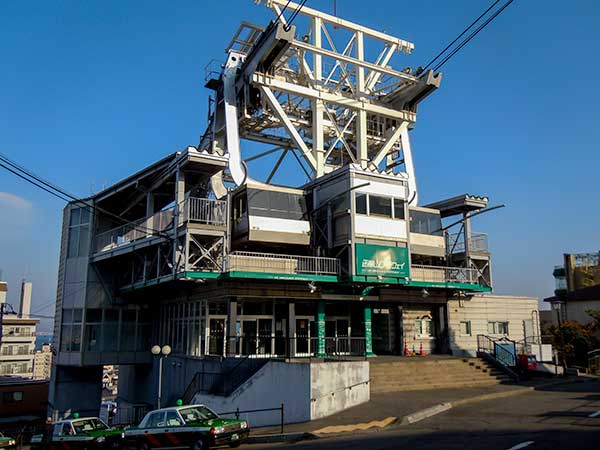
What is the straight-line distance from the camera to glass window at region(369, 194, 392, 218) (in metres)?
27.7

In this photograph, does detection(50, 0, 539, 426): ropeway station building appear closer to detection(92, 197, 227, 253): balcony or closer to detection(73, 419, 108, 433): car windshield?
detection(92, 197, 227, 253): balcony

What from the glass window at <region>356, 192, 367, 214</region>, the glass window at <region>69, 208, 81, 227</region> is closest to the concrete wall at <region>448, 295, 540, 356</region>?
the glass window at <region>356, 192, 367, 214</region>

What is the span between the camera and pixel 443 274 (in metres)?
30.7

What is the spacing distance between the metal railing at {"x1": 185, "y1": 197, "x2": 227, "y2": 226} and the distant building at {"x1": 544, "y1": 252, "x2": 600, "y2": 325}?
109ft

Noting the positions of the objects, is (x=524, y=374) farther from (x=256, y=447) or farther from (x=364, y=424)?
(x=256, y=447)

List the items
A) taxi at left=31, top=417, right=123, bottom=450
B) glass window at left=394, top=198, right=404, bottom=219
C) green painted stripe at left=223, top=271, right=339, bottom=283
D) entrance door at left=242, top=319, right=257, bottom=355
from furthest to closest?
glass window at left=394, top=198, right=404, bottom=219
entrance door at left=242, top=319, right=257, bottom=355
green painted stripe at left=223, top=271, right=339, bottom=283
taxi at left=31, top=417, right=123, bottom=450

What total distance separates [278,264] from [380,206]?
6244mm

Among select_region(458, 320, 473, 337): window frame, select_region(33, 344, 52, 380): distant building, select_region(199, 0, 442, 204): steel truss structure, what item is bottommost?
select_region(33, 344, 52, 380): distant building

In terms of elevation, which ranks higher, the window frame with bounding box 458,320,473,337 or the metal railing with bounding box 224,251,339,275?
the metal railing with bounding box 224,251,339,275

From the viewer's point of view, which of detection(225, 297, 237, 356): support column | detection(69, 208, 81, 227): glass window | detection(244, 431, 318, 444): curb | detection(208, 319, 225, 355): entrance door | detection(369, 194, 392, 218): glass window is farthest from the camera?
detection(69, 208, 81, 227): glass window

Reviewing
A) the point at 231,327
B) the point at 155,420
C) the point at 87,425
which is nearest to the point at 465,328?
the point at 231,327

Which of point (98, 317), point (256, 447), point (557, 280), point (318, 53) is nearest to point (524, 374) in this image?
point (256, 447)

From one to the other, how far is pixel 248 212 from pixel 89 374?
17805 mm

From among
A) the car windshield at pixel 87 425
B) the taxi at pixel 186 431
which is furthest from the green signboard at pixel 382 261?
the car windshield at pixel 87 425
